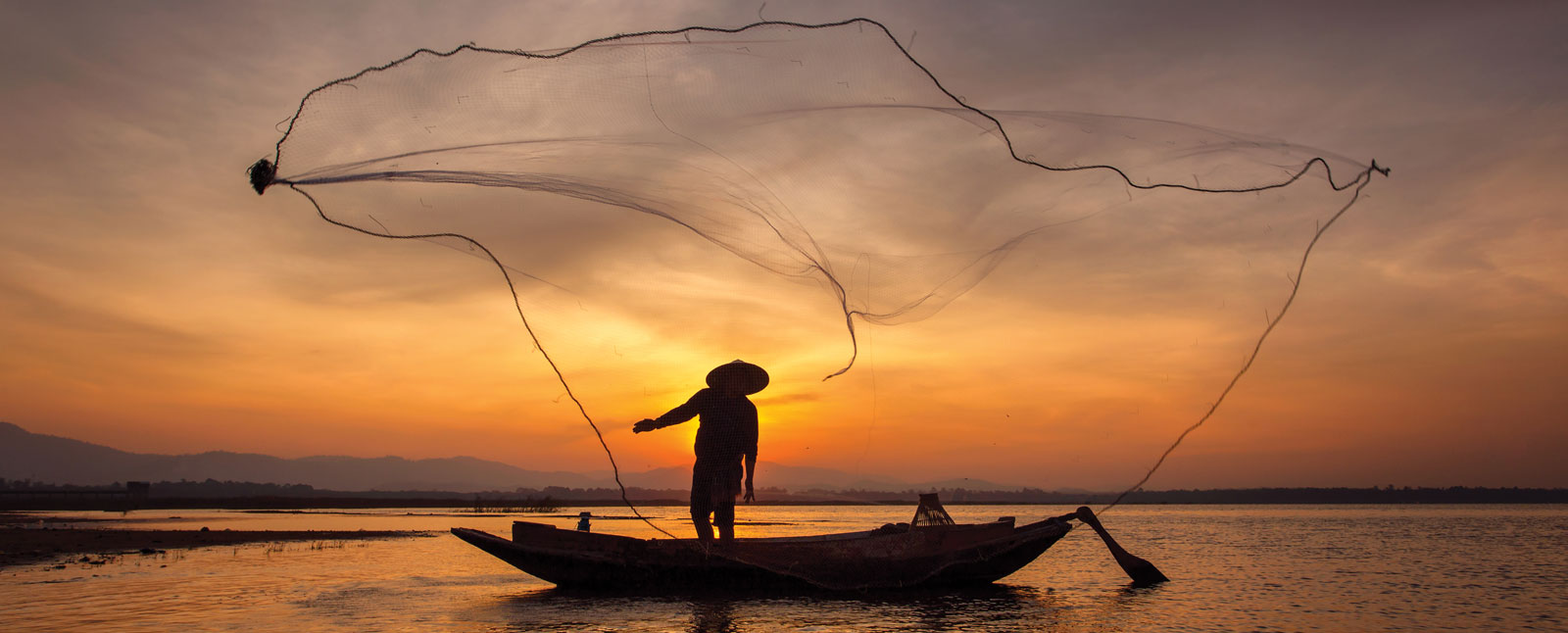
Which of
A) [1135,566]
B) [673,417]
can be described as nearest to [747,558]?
[673,417]

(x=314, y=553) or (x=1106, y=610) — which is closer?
(x=1106, y=610)

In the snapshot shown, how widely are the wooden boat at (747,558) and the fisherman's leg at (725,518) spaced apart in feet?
0.49

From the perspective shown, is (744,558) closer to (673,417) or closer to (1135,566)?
(673,417)

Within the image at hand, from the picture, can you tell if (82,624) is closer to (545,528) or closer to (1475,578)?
(545,528)

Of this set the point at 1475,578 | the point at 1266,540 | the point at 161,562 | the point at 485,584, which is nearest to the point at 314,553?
the point at 161,562

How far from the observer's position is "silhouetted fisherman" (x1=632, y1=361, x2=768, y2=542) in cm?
1367

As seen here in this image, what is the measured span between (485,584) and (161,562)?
8686mm

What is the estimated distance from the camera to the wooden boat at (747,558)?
47.2 ft

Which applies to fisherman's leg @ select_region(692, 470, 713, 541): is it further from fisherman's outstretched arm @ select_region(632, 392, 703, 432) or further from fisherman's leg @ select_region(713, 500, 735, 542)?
fisherman's outstretched arm @ select_region(632, 392, 703, 432)

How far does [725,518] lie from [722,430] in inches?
53.8

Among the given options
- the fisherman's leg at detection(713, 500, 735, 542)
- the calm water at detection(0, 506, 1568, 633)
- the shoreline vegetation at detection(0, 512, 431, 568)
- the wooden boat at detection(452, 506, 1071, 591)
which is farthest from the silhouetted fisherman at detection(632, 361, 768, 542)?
the shoreline vegetation at detection(0, 512, 431, 568)

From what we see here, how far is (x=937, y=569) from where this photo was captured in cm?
1581

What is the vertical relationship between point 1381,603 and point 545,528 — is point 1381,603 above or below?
below

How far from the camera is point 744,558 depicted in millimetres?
14227
